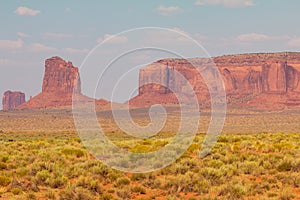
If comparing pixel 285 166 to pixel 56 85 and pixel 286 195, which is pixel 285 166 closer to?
pixel 286 195

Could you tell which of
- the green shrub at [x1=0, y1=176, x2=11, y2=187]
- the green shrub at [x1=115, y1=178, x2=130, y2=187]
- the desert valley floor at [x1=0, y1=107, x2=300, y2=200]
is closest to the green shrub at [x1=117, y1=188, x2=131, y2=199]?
the desert valley floor at [x1=0, y1=107, x2=300, y2=200]

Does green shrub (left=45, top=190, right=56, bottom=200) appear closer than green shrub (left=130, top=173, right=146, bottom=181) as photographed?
Yes

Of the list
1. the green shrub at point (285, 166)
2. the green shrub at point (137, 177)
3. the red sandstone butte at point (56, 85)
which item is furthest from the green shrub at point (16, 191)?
the red sandstone butte at point (56, 85)

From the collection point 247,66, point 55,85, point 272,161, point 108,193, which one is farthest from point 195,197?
point 55,85

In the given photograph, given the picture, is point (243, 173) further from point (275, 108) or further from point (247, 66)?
point (247, 66)

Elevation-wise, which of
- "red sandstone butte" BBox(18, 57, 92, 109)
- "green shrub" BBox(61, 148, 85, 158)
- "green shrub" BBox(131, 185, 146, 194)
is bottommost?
"green shrub" BBox(131, 185, 146, 194)

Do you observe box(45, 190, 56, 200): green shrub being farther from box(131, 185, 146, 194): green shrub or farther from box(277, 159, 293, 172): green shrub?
box(277, 159, 293, 172): green shrub

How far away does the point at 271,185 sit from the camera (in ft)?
40.4

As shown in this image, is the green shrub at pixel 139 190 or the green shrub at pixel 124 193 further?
the green shrub at pixel 139 190

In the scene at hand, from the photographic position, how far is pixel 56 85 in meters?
191

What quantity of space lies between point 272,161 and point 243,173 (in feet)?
6.75

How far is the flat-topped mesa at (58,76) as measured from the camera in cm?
18984

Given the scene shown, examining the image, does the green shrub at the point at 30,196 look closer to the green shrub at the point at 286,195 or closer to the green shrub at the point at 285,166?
the green shrub at the point at 286,195

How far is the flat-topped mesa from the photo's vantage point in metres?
190
